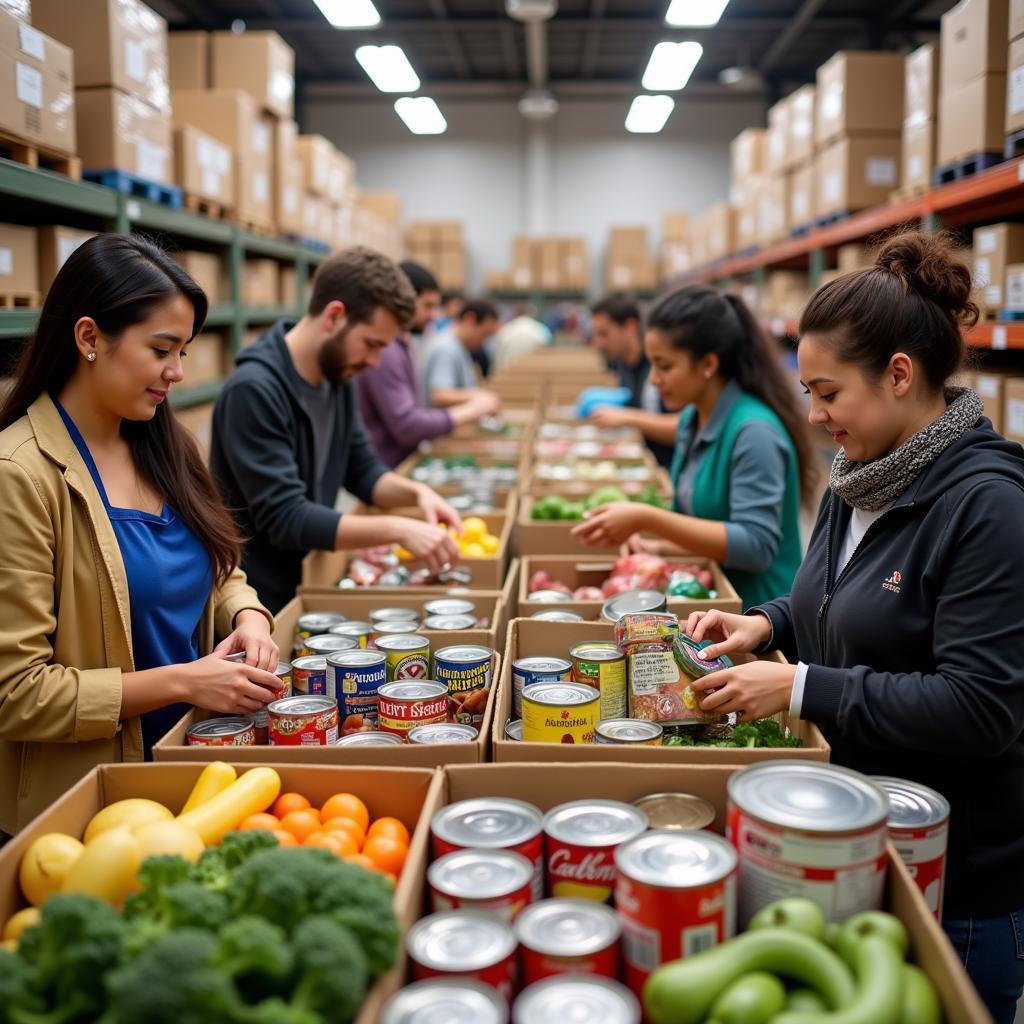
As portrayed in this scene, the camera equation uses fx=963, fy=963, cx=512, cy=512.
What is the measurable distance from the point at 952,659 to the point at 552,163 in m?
16.7

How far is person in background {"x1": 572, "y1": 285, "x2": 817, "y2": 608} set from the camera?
274 centimetres

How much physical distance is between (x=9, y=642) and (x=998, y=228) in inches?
144

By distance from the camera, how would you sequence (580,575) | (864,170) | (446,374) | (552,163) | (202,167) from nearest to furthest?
1. (580,575)
2. (202,167)
3. (864,170)
4. (446,374)
5. (552,163)

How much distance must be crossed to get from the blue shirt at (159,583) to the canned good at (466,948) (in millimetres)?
1039

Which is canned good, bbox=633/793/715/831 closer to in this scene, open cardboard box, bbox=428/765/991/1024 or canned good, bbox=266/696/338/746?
open cardboard box, bbox=428/765/991/1024

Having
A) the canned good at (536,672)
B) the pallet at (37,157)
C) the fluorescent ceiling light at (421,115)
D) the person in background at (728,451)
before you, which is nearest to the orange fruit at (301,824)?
the canned good at (536,672)

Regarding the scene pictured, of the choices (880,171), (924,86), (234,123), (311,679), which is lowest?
(311,679)

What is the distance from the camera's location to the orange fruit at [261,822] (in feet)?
4.56

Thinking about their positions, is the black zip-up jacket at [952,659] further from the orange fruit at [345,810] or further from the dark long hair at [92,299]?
the dark long hair at [92,299]

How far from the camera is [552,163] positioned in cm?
1697

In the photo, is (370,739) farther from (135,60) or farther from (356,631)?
(135,60)

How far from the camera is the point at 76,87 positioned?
399cm

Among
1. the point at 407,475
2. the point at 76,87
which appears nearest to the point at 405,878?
the point at 407,475

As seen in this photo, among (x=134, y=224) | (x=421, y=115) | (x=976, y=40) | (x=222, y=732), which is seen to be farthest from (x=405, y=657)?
(x=421, y=115)
